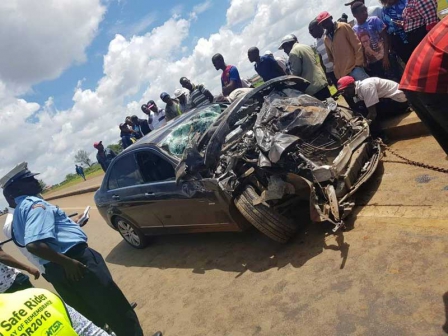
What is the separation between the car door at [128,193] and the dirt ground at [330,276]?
0.79 metres

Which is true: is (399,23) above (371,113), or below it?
above

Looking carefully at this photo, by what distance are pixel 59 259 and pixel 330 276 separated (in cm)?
239

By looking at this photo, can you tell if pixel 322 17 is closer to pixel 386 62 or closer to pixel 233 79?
pixel 386 62

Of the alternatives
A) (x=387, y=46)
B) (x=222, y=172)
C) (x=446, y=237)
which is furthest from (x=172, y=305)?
(x=387, y=46)

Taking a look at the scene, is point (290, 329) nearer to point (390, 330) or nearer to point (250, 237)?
point (390, 330)

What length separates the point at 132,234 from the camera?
6254 millimetres

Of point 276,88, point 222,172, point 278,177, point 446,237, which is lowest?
point 446,237

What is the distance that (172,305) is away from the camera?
166 inches

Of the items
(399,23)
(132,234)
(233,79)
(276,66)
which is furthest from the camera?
(233,79)

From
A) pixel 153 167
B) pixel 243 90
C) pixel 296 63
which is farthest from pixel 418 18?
pixel 153 167

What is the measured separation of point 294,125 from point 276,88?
133 cm

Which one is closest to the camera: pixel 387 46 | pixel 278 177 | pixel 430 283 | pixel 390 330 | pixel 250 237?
pixel 390 330

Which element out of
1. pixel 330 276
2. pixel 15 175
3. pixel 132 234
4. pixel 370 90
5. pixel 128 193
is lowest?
pixel 330 276

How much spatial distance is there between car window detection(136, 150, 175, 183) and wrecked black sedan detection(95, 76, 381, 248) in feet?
0.05
